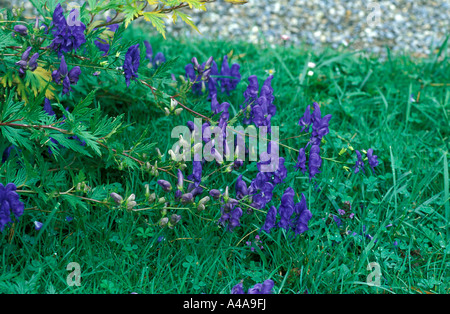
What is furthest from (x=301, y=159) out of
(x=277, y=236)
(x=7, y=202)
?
(x=7, y=202)

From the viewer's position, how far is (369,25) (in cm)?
582

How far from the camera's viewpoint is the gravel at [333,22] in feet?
18.3

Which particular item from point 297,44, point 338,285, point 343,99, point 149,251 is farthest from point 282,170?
point 297,44

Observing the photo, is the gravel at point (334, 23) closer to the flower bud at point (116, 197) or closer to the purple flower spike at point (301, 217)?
the purple flower spike at point (301, 217)

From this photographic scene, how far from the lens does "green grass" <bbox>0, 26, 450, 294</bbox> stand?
7.68 feet

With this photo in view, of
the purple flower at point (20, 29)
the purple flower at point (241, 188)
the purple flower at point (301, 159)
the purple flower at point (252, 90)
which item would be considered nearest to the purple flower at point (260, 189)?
the purple flower at point (241, 188)

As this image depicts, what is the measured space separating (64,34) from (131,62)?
1.13 feet

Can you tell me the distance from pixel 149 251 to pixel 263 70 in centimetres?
199

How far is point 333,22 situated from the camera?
5.91m

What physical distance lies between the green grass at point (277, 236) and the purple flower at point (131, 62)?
0.56 metres

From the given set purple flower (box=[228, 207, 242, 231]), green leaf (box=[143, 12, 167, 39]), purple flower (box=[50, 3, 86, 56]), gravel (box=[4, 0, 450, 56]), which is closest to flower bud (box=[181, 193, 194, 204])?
purple flower (box=[228, 207, 242, 231])

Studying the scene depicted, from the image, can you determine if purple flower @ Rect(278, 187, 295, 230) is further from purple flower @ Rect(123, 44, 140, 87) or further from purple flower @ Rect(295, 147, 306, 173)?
purple flower @ Rect(123, 44, 140, 87)

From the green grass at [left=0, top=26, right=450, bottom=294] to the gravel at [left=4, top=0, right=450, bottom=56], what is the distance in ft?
7.54

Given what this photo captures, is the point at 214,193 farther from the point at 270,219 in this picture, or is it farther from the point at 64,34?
the point at 64,34
